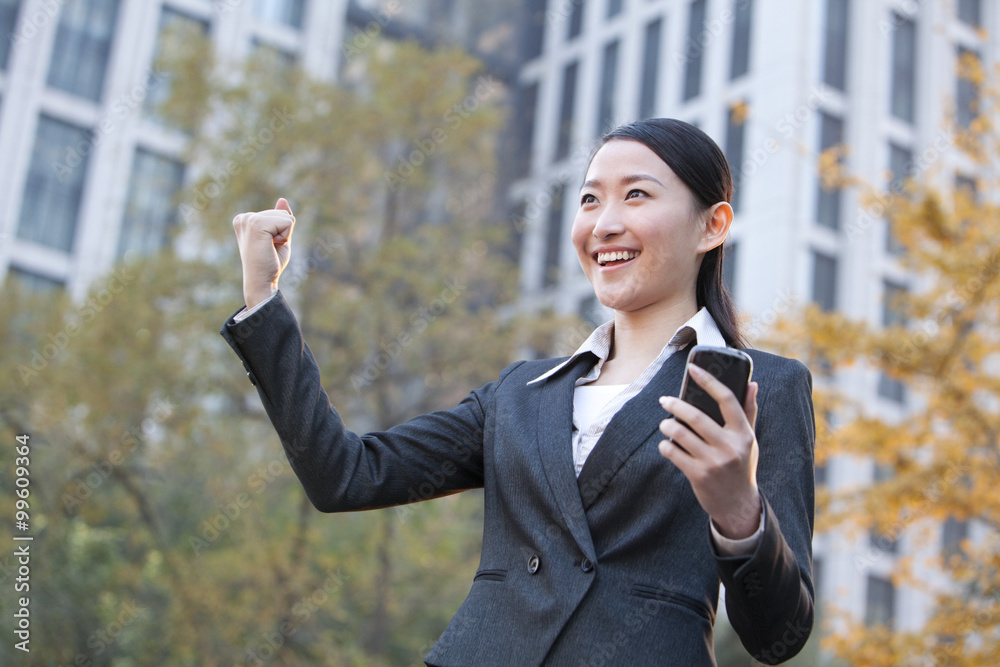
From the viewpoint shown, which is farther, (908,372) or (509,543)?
(908,372)

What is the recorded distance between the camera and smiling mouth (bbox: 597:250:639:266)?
76.0 inches

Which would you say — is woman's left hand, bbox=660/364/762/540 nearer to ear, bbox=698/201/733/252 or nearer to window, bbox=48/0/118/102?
ear, bbox=698/201/733/252

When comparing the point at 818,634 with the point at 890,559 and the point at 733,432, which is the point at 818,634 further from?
the point at 733,432

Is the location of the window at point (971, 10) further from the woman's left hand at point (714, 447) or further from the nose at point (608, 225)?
the woman's left hand at point (714, 447)

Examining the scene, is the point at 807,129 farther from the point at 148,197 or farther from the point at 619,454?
the point at 619,454

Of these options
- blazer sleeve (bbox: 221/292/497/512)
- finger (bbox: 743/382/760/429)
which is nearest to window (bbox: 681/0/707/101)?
blazer sleeve (bbox: 221/292/497/512)

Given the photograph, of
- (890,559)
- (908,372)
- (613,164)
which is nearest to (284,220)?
(613,164)

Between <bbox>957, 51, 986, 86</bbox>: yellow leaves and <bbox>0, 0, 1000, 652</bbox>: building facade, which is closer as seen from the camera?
<bbox>957, 51, 986, 86</bbox>: yellow leaves

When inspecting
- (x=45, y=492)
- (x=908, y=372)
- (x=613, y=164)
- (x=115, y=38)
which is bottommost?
(x=45, y=492)

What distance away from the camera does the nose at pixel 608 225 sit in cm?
191

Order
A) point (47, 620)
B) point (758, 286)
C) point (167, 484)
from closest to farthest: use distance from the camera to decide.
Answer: point (47, 620)
point (167, 484)
point (758, 286)

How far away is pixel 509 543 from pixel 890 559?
26.1 m

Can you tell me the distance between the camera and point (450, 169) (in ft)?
53.5

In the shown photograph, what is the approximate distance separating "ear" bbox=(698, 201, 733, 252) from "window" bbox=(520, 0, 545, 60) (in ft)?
104
